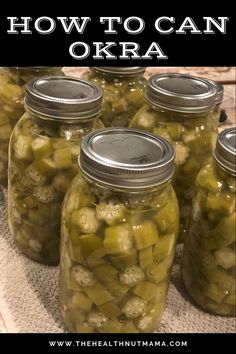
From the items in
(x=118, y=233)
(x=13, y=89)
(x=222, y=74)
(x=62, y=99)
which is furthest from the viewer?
(x=222, y=74)

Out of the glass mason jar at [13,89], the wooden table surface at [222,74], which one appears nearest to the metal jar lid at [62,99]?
the glass mason jar at [13,89]

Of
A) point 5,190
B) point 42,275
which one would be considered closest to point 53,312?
point 42,275

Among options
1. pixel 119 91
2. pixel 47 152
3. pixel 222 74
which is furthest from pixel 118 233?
pixel 222 74

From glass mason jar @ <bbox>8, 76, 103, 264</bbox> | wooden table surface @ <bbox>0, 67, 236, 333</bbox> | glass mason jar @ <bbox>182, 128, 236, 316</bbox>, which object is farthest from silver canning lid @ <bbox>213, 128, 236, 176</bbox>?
wooden table surface @ <bbox>0, 67, 236, 333</bbox>

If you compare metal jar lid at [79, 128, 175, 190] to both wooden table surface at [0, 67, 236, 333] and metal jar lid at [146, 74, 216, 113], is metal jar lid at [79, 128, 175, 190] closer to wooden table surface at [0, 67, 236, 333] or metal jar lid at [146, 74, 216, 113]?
metal jar lid at [146, 74, 216, 113]

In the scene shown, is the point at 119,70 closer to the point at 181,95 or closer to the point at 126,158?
the point at 181,95

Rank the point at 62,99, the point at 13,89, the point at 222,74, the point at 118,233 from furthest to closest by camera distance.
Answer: the point at 222,74
the point at 13,89
the point at 62,99
the point at 118,233

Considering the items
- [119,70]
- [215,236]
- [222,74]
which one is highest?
[119,70]
